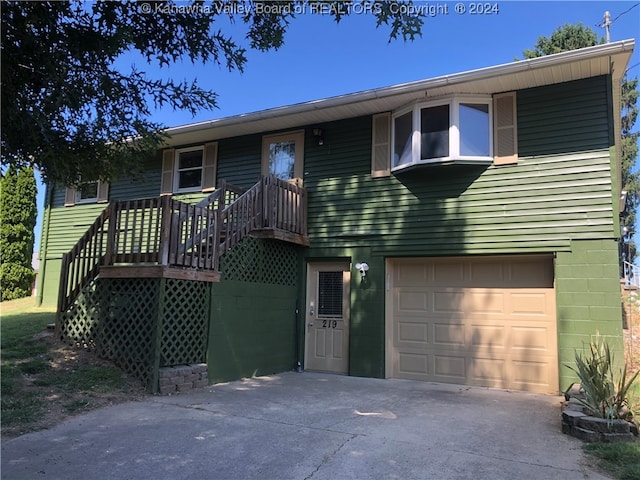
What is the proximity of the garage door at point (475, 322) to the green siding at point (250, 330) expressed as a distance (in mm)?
2001

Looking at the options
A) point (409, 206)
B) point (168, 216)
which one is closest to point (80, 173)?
point (168, 216)

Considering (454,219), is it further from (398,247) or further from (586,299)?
(586,299)

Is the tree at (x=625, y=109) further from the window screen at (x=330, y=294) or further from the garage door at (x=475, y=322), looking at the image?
the window screen at (x=330, y=294)

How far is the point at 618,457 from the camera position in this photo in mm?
4156

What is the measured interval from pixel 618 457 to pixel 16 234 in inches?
667

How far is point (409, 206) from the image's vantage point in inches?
Answer: 351

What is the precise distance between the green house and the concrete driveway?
1.42 metres

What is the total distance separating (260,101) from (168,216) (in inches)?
176

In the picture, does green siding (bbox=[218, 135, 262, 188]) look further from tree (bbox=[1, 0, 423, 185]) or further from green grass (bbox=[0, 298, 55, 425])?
tree (bbox=[1, 0, 423, 185])

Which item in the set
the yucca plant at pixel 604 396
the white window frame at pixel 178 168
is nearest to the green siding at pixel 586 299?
the yucca plant at pixel 604 396

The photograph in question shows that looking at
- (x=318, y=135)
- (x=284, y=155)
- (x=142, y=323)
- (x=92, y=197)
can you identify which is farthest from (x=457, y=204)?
(x=92, y=197)

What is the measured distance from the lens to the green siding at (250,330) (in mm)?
7625

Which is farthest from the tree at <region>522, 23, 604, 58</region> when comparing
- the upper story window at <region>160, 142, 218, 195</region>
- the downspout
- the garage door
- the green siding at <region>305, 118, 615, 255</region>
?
the downspout

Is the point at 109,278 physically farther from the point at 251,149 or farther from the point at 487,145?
the point at 487,145
